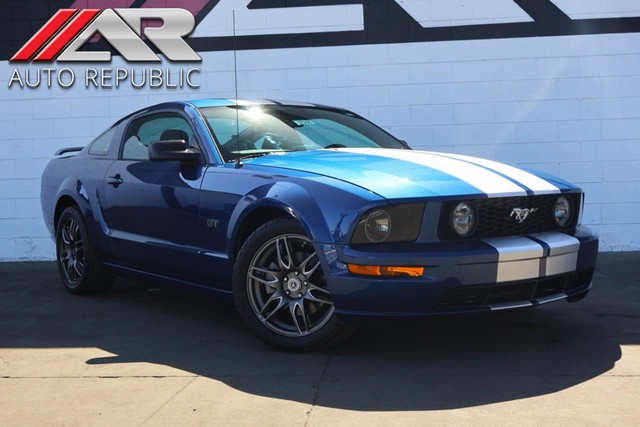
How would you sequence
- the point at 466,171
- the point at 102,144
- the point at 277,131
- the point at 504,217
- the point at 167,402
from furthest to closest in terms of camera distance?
the point at 102,144 → the point at 277,131 → the point at 466,171 → the point at 504,217 → the point at 167,402

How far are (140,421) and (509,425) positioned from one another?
133cm

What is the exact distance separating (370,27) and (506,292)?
16.6ft

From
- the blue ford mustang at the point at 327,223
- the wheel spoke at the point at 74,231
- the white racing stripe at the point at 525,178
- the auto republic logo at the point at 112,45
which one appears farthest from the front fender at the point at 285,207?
the auto republic logo at the point at 112,45

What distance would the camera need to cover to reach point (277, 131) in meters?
4.87

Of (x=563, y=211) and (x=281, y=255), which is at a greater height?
(x=563, y=211)

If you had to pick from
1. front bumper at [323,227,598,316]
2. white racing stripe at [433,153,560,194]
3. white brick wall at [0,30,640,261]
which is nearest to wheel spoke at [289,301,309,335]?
front bumper at [323,227,598,316]

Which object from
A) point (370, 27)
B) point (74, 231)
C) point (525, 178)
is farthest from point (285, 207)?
point (370, 27)

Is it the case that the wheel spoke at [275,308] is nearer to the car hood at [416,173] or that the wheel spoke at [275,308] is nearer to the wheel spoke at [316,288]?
the wheel spoke at [316,288]

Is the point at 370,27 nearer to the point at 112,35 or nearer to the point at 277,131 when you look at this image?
the point at 112,35

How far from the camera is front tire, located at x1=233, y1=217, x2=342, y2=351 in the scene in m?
3.99

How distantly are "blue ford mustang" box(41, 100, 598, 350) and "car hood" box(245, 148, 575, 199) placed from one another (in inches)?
0.5

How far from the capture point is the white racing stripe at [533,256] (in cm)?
376

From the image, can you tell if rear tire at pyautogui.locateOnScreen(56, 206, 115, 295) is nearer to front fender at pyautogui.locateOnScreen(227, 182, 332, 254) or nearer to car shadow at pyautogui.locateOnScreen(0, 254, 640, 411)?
car shadow at pyautogui.locateOnScreen(0, 254, 640, 411)

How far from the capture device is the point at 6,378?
3.82m
